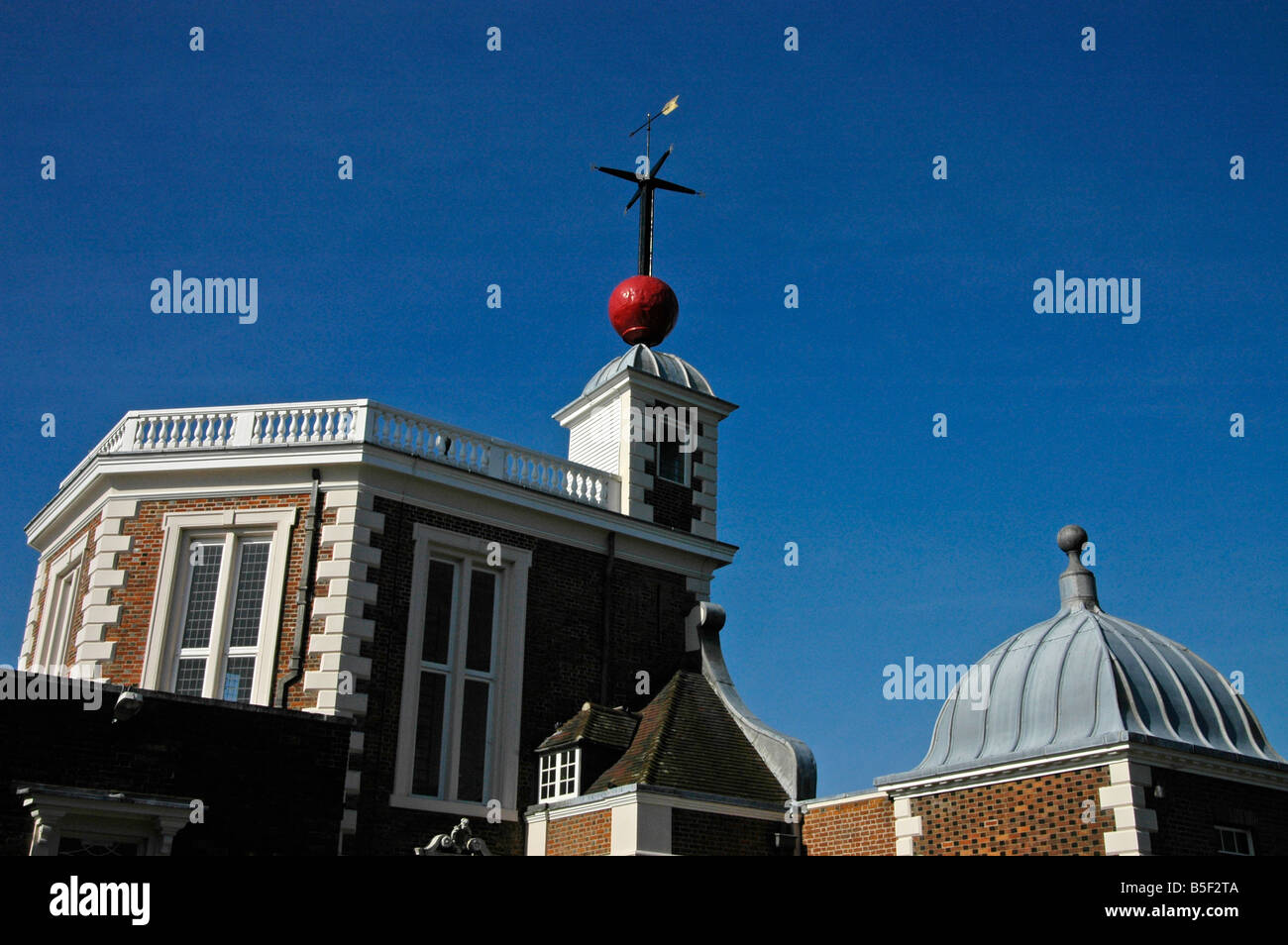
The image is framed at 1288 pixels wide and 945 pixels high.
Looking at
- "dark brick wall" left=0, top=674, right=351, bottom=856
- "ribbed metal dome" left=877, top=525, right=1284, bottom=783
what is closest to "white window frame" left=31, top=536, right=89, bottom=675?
"dark brick wall" left=0, top=674, right=351, bottom=856

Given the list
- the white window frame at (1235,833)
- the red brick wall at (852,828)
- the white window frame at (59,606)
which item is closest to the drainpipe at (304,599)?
the white window frame at (59,606)

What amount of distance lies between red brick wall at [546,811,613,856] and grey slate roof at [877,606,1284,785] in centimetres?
440

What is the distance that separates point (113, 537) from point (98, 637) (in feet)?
5.98

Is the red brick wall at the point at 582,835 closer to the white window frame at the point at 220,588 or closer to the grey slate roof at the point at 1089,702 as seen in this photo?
the grey slate roof at the point at 1089,702

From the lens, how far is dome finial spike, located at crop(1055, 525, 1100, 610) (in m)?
18.5

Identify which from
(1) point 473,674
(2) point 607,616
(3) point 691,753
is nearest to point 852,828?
(3) point 691,753

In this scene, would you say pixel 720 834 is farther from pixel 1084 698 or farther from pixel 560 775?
pixel 1084 698

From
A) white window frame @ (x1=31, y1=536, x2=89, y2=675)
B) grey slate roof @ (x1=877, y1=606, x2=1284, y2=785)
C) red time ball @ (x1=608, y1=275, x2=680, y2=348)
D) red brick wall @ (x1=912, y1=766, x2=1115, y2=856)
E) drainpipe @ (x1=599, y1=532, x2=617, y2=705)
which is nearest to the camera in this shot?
red brick wall @ (x1=912, y1=766, x2=1115, y2=856)

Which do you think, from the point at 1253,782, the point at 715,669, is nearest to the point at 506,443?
the point at 715,669

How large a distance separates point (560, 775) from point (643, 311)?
1199cm

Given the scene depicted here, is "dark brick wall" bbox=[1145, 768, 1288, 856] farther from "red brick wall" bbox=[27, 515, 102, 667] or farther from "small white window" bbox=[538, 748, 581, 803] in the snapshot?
"red brick wall" bbox=[27, 515, 102, 667]

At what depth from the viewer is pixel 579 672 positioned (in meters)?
22.3

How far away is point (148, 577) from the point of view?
20219 mm
